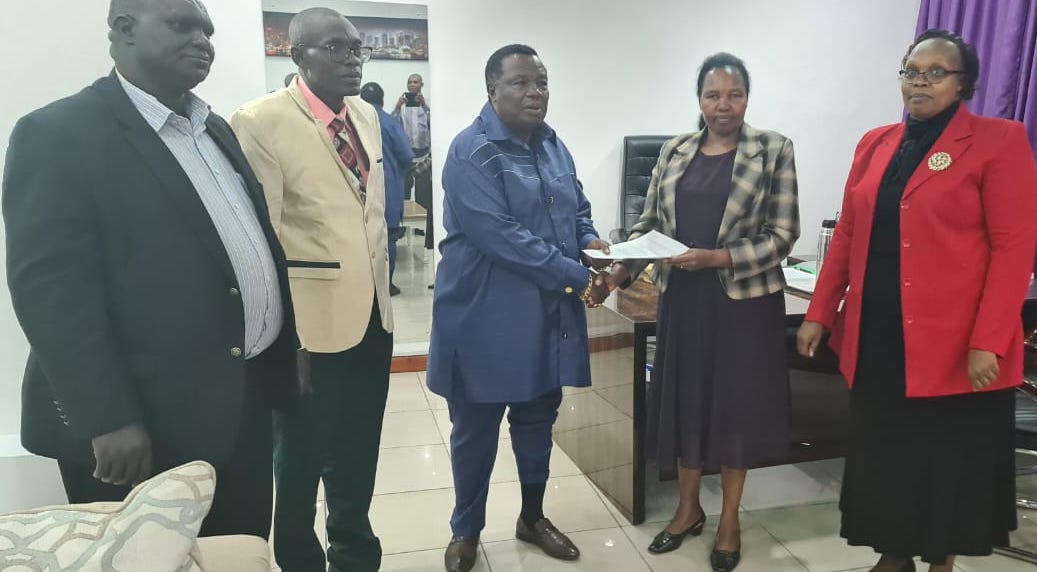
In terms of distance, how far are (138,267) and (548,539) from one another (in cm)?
156

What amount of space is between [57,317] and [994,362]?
6.26ft

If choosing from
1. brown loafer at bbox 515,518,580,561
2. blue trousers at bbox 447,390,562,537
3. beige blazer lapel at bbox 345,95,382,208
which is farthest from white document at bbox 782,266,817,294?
beige blazer lapel at bbox 345,95,382,208

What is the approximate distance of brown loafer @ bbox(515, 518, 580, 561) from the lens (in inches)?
88.0

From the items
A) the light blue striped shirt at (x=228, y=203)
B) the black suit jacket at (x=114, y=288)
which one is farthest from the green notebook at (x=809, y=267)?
the black suit jacket at (x=114, y=288)

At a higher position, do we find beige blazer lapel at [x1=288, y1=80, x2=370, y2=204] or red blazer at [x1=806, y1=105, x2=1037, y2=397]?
beige blazer lapel at [x1=288, y1=80, x2=370, y2=204]

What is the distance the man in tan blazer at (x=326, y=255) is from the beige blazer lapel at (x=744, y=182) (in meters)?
0.97

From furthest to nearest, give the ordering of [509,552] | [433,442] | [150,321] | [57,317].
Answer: [433,442]
[509,552]
[150,321]
[57,317]

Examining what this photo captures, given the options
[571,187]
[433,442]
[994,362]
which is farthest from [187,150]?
[433,442]

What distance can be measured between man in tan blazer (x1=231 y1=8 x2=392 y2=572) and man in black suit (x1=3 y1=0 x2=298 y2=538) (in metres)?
Answer: 0.27

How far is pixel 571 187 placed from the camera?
206 cm

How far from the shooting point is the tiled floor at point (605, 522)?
2.23 m

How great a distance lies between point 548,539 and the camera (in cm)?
227

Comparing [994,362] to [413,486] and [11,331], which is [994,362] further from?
[11,331]

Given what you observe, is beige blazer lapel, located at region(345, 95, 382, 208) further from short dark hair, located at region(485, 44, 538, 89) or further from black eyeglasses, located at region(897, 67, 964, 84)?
black eyeglasses, located at region(897, 67, 964, 84)
